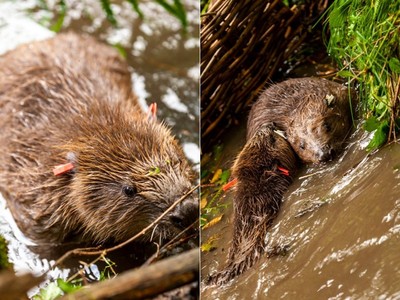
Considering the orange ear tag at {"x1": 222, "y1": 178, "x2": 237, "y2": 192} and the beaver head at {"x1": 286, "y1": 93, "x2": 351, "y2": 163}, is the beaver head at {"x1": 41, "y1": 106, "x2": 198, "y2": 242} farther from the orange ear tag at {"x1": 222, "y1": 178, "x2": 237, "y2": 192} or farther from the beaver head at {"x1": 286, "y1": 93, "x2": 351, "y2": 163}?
the beaver head at {"x1": 286, "y1": 93, "x2": 351, "y2": 163}

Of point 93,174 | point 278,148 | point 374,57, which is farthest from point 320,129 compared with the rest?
point 93,174

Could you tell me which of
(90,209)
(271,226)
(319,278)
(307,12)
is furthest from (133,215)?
(307,12)

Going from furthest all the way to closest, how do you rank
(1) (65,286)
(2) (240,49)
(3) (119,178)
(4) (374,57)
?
(3) (119,178) → (2) (240,49) → (4) (374,57) → (1) (65,286)

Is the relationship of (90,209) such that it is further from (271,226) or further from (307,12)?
(307,12)

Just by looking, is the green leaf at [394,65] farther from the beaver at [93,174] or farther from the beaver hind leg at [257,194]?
the beaver at [93,174]

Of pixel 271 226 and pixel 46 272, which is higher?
pixel 271 226

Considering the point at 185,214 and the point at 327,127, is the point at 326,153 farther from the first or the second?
the point at 185,214
